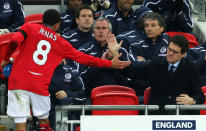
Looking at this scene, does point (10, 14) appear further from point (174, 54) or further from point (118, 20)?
point (174, 54)

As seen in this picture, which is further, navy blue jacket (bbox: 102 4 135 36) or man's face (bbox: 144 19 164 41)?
navy blue jacket (bbox: 102 4 135 36)

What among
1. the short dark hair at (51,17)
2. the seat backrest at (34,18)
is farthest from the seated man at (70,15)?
the short dark hair at (51,17)

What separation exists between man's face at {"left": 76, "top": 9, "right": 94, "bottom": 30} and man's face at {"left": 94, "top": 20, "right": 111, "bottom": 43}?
44cm

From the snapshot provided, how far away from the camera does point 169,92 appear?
5617 mm

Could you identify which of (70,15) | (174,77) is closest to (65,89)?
(174,77)

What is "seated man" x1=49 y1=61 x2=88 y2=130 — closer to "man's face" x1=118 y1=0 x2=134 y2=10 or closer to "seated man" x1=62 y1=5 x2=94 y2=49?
"seated man" x1=62 y1=5 x2=94 y2=49

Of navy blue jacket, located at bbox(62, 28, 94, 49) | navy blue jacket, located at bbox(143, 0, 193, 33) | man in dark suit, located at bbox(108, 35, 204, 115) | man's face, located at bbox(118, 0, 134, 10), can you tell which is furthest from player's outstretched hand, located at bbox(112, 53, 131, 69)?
navy blue jacket, located at bbox(143, 0, 193, 33)

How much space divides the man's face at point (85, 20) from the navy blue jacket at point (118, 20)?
51cm

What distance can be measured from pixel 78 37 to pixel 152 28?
3.58ft

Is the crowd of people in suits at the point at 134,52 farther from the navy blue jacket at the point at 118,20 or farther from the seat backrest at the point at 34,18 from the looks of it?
the seat backrest at the point at 34,18

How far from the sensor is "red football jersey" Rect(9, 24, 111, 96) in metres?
5.65

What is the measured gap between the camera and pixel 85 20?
717 centimetres

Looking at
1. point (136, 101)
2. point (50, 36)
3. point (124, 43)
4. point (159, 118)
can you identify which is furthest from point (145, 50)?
point (159, 118)

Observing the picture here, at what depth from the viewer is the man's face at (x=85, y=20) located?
23.5 ft
